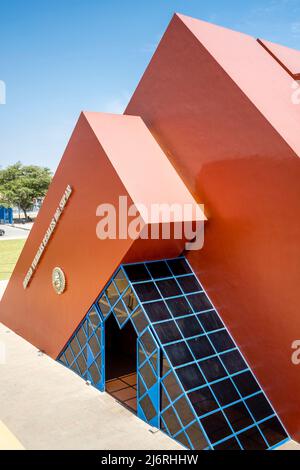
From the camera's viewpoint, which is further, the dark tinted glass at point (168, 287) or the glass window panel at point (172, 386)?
the dark tinted glass at point (168, 287)

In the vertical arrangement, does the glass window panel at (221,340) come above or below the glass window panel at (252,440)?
above

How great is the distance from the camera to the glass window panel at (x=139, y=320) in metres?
10.8

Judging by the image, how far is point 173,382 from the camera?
999 centimetres

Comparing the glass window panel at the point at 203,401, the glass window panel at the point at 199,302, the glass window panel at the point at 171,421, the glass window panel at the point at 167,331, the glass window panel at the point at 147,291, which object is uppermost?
the glass window panel at the point at 147,291

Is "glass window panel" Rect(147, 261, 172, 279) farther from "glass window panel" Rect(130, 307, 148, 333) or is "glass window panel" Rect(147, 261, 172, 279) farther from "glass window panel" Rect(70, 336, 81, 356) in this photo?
"glass window panel" Rect(70, 336, 81, 356)

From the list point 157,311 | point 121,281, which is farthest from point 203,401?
point 121,281

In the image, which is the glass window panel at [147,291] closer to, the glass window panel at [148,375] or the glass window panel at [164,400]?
the glass window panel at [148,375]

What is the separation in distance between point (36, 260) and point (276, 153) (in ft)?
31.4

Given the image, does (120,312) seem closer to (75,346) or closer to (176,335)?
(176,335)

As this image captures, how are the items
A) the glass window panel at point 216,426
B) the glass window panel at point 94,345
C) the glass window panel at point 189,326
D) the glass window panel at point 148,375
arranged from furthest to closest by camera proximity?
the glass window panel at point 94,345, the glass window panel at point 189,326, the glass window panel at point 148,375, the glass window panel at point 216,426

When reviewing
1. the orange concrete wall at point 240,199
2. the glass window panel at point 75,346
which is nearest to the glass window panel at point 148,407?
the orange concrete wall at point 240,199

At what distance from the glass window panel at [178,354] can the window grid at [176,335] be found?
0.09 feet

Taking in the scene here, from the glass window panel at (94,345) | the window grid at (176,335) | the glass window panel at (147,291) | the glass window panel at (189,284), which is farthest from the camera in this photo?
the glass window panel at (94,345)

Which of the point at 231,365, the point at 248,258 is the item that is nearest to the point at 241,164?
the point at 248,258
